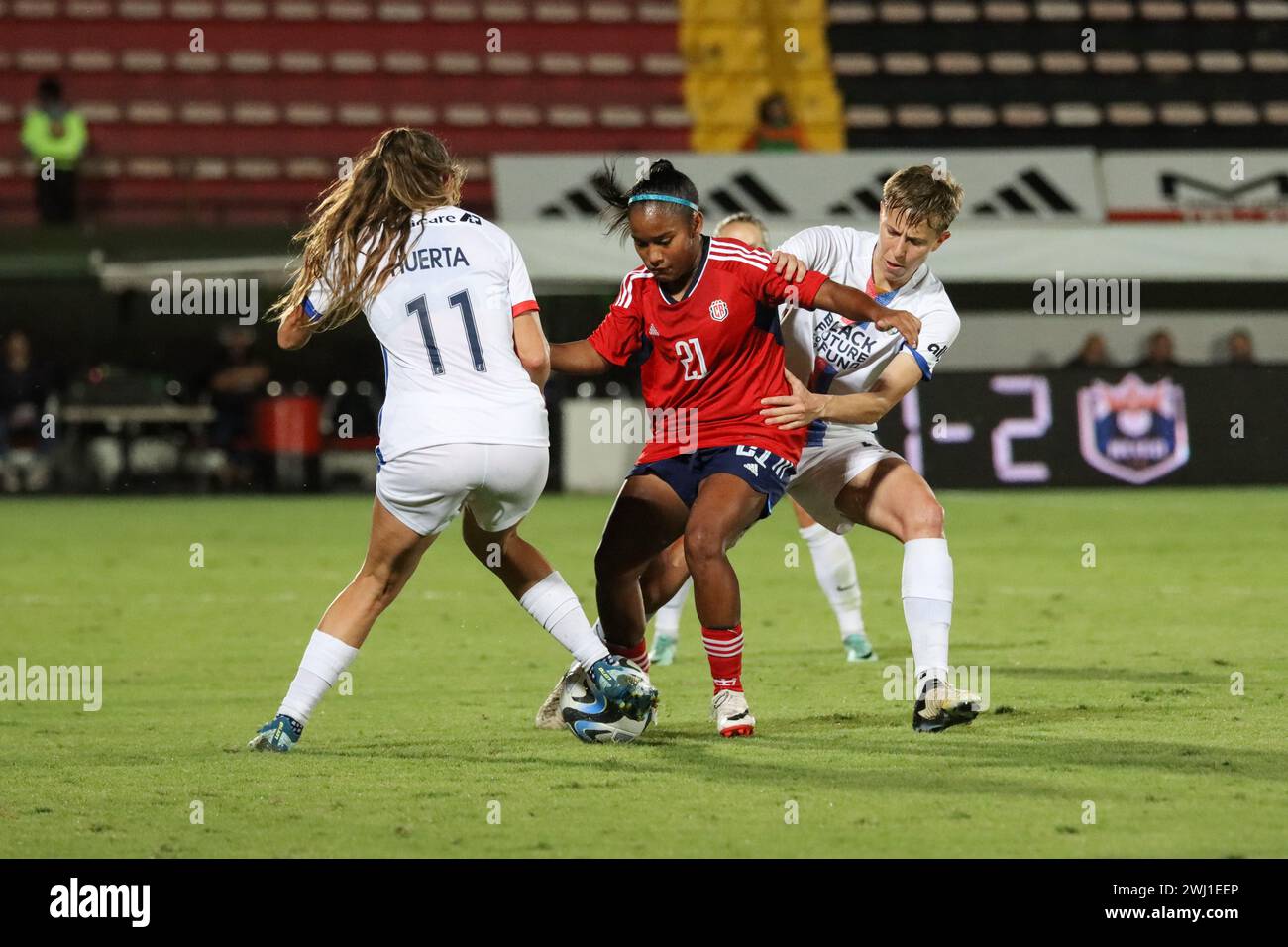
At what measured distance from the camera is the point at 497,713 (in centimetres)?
706

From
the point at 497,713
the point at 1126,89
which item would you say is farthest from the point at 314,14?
the point at 497,713

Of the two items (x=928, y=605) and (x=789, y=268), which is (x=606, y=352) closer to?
(x=789, y=268)

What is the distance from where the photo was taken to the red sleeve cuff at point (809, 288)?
20.3 ft

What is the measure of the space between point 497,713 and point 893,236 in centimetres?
229

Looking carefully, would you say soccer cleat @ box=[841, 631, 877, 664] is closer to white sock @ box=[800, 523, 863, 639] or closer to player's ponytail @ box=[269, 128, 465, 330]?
white sock @ box=[800, 523, 863, 639]

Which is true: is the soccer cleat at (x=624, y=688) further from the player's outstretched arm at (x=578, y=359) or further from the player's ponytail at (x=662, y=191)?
the player's ponytail at (x=662, y=191)

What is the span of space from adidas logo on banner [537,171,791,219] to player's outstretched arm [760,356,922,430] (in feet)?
44.7

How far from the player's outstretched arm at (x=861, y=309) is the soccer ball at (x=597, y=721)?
1.47 metres

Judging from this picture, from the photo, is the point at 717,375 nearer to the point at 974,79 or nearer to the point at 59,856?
the point at 59,856

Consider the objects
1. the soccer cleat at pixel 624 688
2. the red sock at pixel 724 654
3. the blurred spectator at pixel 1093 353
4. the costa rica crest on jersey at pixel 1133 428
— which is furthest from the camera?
the blurred spectator at pixel 1093 353

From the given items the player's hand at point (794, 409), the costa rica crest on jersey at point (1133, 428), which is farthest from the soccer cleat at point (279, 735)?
the costa rica crest on jersey at point (1133, 428)

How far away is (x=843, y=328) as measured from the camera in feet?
22.6

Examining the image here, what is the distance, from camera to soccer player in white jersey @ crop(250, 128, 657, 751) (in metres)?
5.88

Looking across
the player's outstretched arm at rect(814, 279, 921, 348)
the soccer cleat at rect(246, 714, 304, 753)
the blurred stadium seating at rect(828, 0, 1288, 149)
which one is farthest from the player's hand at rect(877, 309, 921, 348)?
the blurred stadium seating at rect(828, 0, 1288, 149)
